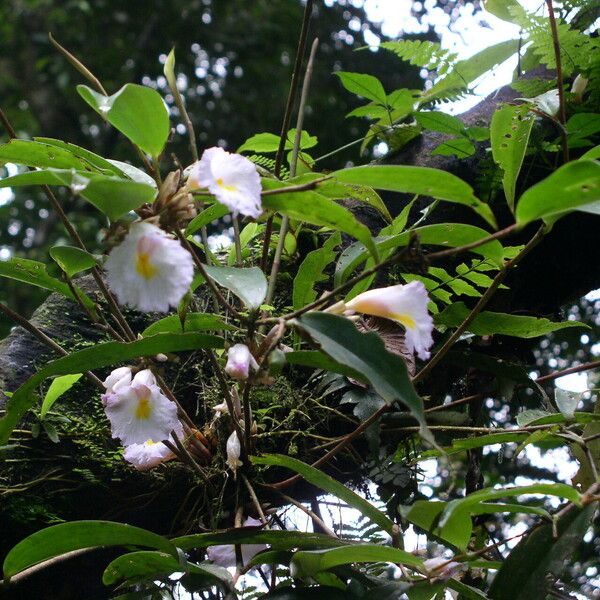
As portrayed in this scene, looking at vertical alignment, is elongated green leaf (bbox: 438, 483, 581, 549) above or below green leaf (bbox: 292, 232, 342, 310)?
below

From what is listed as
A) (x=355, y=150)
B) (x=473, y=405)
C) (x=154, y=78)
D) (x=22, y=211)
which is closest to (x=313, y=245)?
(x=473, y=405)

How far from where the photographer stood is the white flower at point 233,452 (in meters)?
0.74

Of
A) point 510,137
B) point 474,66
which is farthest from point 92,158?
point 474,66

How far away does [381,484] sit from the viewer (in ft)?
2.88

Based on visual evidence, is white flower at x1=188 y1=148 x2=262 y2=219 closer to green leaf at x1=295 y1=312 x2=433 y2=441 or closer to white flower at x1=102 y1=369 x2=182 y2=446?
green leaf at x1=295 y1=312 x2=433 y2=441

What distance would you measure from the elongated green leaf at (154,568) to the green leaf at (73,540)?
0.04 ft

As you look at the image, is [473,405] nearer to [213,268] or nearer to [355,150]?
[213,268]

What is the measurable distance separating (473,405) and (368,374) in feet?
1.70

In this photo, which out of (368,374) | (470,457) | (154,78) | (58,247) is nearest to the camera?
(368,374)

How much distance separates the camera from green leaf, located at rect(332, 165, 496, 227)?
534 mm

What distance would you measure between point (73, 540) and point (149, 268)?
11.1 inches

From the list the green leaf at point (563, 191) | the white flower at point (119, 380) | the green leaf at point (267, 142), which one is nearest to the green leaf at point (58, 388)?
the white flower at point (119, 380)

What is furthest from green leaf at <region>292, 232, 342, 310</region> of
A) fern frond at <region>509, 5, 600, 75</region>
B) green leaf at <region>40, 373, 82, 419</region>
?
fern frond at <region>509, 5, 600, 75</region>

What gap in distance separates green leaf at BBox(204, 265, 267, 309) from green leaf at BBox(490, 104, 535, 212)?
0.85 feet
